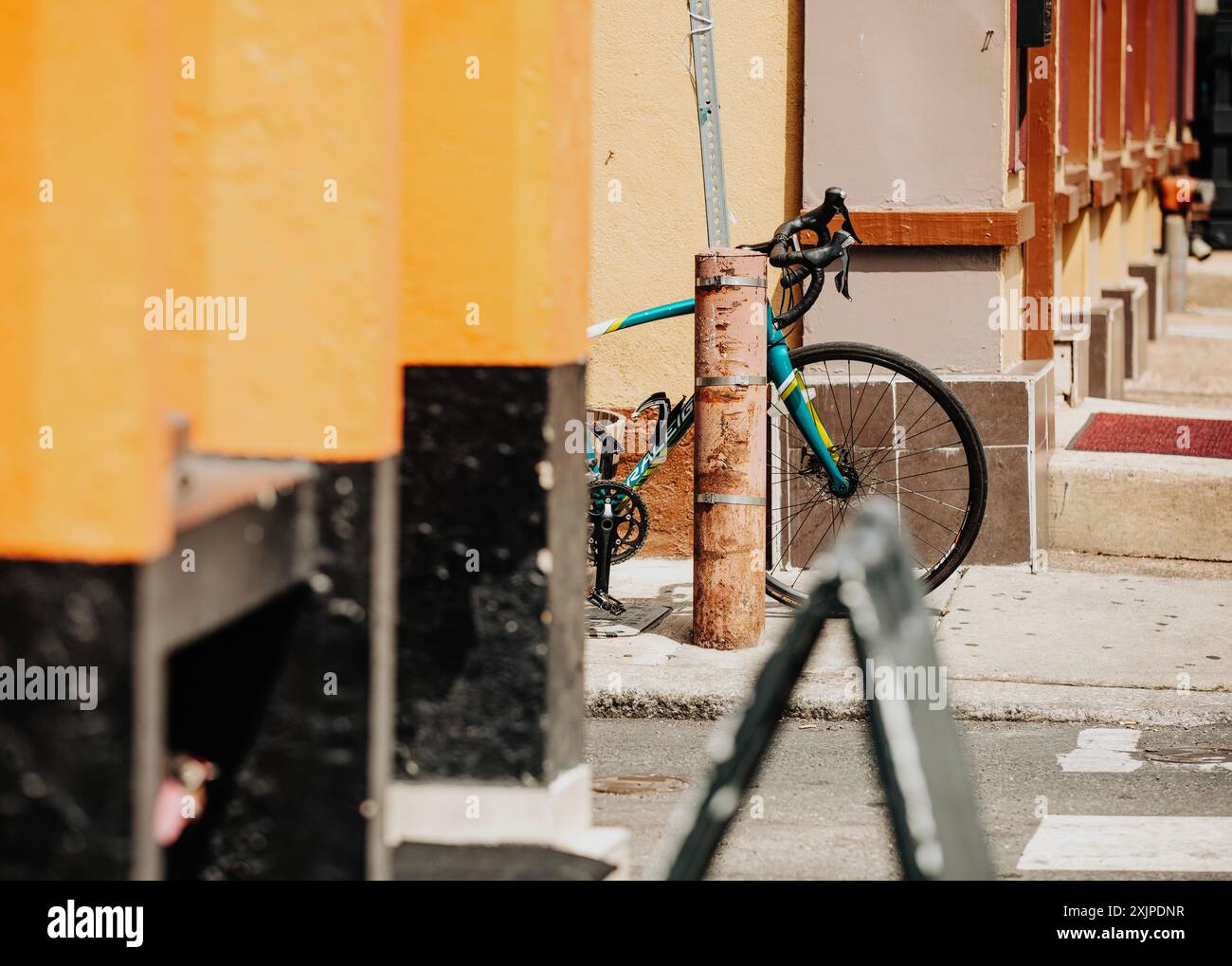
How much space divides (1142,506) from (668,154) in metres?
2.66

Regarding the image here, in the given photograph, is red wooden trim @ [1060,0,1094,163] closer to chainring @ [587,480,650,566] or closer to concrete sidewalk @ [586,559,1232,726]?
concrete sidewalk @ [586,559,1232,726]

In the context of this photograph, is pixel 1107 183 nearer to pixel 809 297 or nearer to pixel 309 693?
pixel 809 297

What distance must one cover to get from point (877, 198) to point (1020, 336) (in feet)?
4.70

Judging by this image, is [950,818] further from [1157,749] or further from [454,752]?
[1157,749]

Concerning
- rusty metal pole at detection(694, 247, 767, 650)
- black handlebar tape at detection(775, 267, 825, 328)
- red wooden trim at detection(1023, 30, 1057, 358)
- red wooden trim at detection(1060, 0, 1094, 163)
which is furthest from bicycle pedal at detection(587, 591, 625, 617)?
red wooden trim at detection(1060, 0, 1094, 163)

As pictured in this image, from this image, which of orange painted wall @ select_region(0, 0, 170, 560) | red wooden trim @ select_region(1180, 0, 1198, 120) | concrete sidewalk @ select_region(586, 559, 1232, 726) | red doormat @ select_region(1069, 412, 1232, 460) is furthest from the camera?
red wooden trim @ select_region(1180, 0, 1198, 120)

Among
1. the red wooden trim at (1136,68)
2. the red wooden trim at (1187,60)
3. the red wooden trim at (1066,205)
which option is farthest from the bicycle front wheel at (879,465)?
the red wooden trim at (1187,60)

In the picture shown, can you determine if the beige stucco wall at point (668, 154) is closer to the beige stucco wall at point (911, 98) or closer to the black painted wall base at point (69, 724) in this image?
the beige stucco wall at point (911, 98)

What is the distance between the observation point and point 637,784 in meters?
5.40

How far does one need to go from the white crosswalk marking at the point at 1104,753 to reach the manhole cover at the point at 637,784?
1.13 m

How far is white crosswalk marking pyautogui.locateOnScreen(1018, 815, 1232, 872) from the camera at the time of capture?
460cm

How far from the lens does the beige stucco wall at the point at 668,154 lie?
8.60 meters

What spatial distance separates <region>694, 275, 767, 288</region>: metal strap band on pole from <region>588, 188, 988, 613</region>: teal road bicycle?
28cm

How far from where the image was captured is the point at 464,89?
3.58 m
